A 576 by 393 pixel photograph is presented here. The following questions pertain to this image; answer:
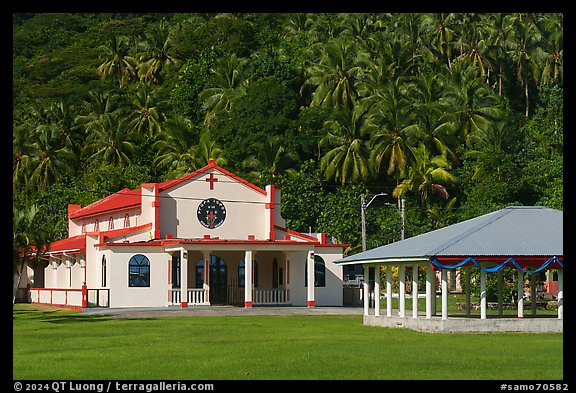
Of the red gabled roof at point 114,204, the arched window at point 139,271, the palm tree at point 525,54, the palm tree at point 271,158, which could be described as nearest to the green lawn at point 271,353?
the arched window at point 139,271

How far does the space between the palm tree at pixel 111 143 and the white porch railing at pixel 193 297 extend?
35.9 metres

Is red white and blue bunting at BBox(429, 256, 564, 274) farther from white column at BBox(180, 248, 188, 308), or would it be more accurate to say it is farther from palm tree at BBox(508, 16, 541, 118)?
palm tree at BBox(508, 16, 541, 118)

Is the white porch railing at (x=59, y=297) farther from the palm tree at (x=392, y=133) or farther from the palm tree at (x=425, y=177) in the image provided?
the palm tree at (x=392, y=133)

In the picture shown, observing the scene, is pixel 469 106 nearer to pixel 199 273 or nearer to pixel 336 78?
pixel 336 78

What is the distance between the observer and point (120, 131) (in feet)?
304

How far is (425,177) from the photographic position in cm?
8075

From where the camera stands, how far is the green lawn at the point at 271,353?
22594 millimetres

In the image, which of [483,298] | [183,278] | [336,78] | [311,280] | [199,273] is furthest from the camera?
[336,78]

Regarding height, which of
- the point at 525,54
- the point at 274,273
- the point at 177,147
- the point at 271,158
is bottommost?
the point at 274,273

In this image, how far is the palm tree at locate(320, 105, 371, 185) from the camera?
271 ft

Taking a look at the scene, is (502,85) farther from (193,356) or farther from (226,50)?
(193,356)

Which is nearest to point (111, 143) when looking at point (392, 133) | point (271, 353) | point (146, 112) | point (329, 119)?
point (146, 112)

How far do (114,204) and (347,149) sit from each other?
23755mm
